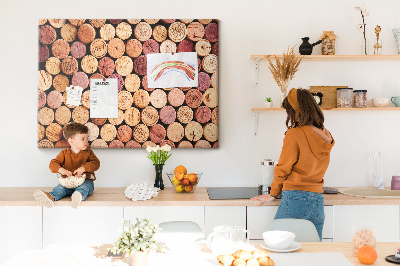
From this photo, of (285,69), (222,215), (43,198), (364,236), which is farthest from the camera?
(285,69)

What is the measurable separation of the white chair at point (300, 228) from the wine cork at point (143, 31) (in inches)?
74.4

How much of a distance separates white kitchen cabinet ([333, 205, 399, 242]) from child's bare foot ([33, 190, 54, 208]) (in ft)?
6.28

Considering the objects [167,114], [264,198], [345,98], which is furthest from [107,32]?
[345,98]

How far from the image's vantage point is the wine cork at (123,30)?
11.0 feet

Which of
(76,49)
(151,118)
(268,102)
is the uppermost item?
(76,49)

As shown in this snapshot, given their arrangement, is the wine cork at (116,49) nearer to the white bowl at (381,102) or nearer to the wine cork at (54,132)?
the wine cork at (54,132)

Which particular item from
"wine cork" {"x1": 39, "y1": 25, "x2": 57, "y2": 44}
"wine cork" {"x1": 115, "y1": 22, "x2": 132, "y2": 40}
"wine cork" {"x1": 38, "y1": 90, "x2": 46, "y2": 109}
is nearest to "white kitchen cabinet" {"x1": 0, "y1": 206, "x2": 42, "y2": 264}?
"wine cork" {"x1": 38, "y1": 90, "x2": 46, "y2": 109}

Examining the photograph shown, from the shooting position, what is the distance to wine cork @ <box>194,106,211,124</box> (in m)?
3.34

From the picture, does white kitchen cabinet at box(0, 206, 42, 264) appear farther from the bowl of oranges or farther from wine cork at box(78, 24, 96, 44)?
wine cork at box(78, 24, 96, 44)

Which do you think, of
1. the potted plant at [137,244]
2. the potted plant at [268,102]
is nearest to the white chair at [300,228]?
the potted plant at [137,244]

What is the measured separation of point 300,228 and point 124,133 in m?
1.71

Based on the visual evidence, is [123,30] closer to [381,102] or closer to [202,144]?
[202,144]

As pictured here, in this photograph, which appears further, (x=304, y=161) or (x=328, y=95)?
(x=328, y=95)

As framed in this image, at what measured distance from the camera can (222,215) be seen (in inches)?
111
